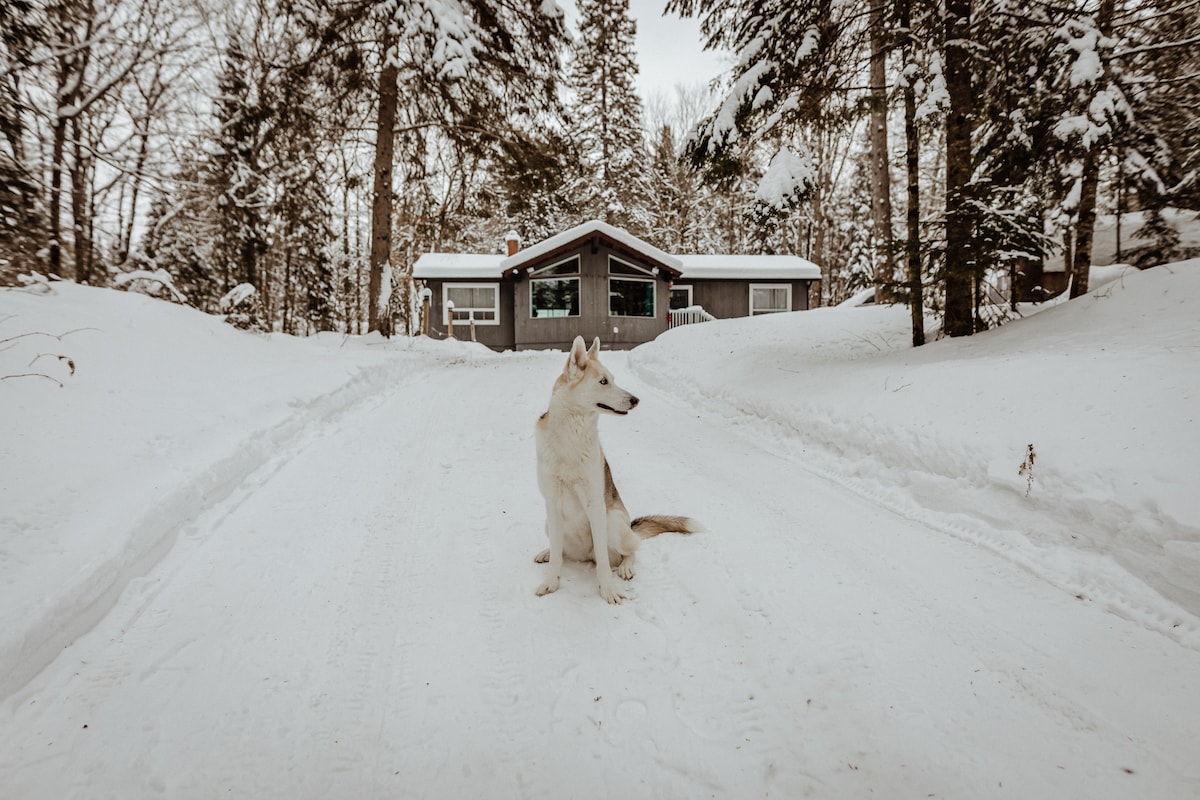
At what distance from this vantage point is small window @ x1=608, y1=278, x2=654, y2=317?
20125 millimetres

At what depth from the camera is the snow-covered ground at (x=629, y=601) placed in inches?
66.6

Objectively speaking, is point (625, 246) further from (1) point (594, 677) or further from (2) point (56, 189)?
(1) point (594, 677)

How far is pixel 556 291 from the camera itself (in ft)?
65.2

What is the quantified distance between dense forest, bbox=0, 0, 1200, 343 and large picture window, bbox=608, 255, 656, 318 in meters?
6.46

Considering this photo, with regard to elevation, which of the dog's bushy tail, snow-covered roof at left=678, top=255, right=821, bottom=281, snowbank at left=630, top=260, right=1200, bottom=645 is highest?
snow-covered roof at left=678, top=255, right=821, bottom=281

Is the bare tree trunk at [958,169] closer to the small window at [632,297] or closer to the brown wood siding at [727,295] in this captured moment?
the small window at [632,297]

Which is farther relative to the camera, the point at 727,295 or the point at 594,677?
the point at 727,295

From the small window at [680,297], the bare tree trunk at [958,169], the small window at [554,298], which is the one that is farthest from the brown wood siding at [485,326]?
the bare tree trunk at [958,169]

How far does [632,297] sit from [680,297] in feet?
12.4

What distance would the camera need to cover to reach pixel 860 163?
2759 cm

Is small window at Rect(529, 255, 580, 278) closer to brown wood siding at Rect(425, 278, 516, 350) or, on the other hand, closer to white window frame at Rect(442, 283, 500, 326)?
brown wood siding at Rect(425, 278, 516, 350)

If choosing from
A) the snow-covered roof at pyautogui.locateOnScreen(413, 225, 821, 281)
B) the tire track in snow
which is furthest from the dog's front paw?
the snow-covered roof at pyautogui.locateOnScreen(413, 225, 821, 281)

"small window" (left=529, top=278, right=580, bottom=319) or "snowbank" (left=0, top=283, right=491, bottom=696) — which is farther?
"small window" (left=529, top=278, right=580, bottom=319)

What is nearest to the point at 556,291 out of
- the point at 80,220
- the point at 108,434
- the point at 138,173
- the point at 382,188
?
the point at 382,188
